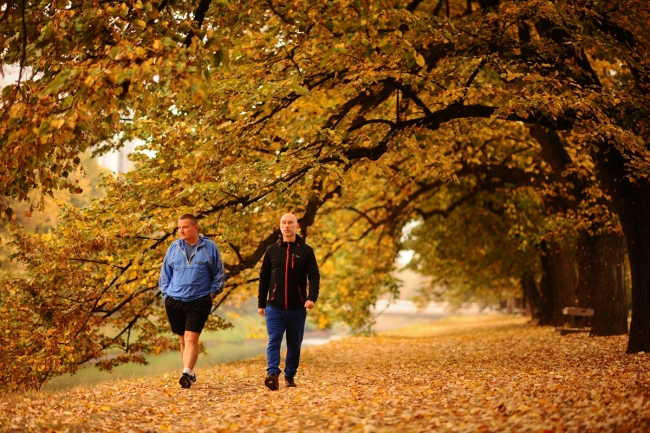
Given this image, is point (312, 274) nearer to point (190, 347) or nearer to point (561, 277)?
point (190, 347)

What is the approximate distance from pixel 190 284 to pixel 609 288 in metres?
10.8

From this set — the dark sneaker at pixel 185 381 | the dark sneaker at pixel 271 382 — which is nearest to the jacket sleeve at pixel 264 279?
the dark sneaker at pixel 271 382

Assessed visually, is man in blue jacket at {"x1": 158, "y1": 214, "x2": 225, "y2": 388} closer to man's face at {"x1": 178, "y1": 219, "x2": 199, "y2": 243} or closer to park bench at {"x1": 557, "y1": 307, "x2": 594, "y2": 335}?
man's face at {"x1": 178, "y1": 219, "x2": 199, "y2": 243}

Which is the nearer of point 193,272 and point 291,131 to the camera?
point 193,272

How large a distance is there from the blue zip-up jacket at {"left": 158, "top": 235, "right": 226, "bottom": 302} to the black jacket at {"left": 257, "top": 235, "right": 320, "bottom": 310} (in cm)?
63

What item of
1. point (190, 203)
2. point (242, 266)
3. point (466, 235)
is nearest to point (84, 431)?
point (190, 203)

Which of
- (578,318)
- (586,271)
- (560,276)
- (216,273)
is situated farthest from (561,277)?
(216,273)

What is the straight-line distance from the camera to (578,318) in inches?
715

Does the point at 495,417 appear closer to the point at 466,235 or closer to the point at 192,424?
the point at 192,424

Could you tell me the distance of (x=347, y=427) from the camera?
6078 mm

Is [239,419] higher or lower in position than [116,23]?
lower

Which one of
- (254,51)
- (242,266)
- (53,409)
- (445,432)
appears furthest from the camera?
(242,266)

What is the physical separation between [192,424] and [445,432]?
233cm

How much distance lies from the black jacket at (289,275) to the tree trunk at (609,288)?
956 centimetres
